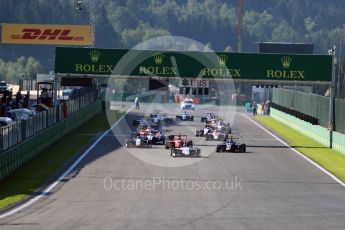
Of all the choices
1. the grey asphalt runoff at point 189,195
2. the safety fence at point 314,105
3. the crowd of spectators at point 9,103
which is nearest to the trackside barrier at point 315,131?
the safety fence at point 314,105

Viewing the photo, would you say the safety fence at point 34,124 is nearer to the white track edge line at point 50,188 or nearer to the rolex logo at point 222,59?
the white track edge line at point 50,188

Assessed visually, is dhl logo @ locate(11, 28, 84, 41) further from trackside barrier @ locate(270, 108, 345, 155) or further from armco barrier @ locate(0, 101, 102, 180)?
trackside barrier @ locate(270, 108, 345, 155)

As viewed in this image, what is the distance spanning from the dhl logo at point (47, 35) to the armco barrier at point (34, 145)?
656 inches

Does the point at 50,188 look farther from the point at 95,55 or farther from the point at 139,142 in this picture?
the point at 95,55

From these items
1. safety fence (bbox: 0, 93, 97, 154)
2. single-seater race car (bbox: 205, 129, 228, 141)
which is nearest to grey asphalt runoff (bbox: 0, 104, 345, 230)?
safety fence (bbox: 0, 93, 97, 154)

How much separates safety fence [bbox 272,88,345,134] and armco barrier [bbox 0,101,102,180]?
1619 centimetres

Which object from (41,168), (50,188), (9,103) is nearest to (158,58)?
(9,103)

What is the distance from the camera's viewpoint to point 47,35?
278ft

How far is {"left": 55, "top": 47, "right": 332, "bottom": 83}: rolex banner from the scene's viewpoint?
180 ft

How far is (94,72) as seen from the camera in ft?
182

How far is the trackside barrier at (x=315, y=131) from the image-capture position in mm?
50688

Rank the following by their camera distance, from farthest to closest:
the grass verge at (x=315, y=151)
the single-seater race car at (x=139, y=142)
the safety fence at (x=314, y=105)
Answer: the safety fence at (x=314, y=105) → the single-seater race car at (x=139, y=142) → the grass verge at (x=315, y=151)

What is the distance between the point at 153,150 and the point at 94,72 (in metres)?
9.94

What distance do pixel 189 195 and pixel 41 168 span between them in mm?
10117
